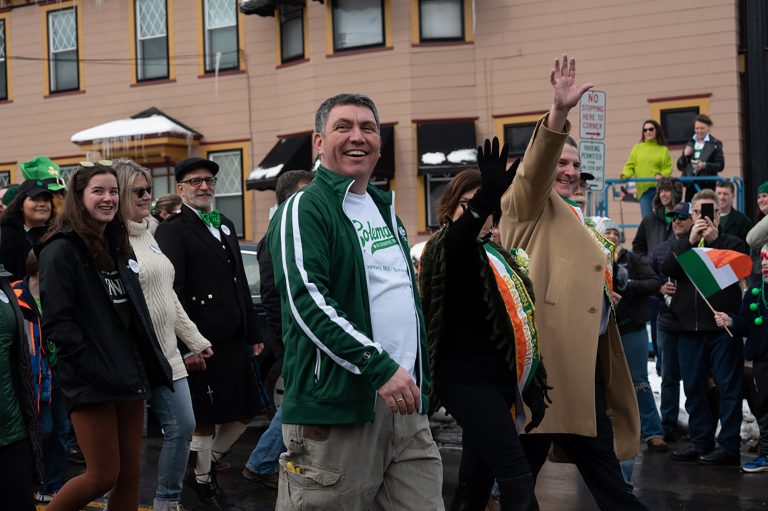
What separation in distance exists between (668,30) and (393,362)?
15306 millimetres

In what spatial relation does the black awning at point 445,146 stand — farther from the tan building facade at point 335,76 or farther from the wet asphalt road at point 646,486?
the wet asphalt road at point 646,486

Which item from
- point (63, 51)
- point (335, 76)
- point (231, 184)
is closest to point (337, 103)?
point (335, 76)

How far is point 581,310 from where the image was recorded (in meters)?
4.87

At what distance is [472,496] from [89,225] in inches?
93.9

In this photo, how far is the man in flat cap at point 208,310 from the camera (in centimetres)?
658

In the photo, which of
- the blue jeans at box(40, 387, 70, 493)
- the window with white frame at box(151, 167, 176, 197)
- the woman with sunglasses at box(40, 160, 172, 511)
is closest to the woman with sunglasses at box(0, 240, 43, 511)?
the woman with sunglasses at box(40, 160, 172, 511)

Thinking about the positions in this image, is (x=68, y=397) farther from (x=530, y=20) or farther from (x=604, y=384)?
(x=530, y=20)

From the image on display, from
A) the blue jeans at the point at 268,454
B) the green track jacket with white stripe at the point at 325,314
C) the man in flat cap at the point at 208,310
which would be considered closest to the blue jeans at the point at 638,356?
the blue jeans at the point at 268,454

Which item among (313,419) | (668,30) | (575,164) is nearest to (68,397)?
(313,419)

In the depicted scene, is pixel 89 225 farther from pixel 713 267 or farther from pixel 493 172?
pixel 713 267

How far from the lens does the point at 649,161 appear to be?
14.6 metres

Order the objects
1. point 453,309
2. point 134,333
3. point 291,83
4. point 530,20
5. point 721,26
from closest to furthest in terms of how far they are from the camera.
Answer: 1. point 453,309
2. point 134,333
3. point 721,26
4. point 530,20
5. point 291,83

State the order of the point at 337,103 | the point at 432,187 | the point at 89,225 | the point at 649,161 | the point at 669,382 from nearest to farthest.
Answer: the point at 337,103
the point at 89,225
the point at 669,382
the point at 649,161
the point at 432,187

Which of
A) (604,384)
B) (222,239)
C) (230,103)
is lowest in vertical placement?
(604,384)
